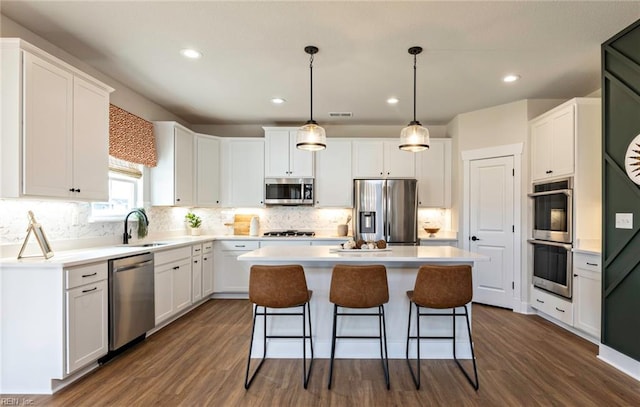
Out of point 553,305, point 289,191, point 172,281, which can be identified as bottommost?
point 553,305

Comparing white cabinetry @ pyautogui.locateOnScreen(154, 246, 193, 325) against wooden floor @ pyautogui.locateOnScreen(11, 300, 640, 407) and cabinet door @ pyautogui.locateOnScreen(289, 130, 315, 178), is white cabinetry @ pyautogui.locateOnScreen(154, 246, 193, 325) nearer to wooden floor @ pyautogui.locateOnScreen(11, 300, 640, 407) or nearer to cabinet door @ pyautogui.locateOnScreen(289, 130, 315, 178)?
wooden floor @ pyautogui.locateOnScreen(11, 300, 640, 407)

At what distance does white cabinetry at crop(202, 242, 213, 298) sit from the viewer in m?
4.32

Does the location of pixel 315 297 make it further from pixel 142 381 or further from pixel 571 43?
pixel 571 43

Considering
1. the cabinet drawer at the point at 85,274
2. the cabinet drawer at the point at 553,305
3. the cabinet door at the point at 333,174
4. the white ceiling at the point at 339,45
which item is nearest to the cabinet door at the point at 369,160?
the cabinet door at the point at 333,174

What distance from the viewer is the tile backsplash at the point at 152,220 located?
2.46 m

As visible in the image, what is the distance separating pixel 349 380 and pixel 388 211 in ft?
8.71

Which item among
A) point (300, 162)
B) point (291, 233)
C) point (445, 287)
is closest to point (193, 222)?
point (291, 233)

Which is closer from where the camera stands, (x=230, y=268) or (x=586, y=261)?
(x=586, y=261)

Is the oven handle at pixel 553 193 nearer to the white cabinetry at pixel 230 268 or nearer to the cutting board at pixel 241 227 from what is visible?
the white cabinetry at pixel 230 268

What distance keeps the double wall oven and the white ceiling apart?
1258 millimetres

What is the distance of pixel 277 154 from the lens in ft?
16.3

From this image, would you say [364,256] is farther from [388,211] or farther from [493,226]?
[493,226]

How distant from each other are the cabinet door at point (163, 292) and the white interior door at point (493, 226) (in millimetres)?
3946

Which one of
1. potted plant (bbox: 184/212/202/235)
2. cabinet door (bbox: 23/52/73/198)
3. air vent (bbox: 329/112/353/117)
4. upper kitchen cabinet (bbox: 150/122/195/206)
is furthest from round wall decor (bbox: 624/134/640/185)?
potted plant (bbox: 184/212/202/235)
